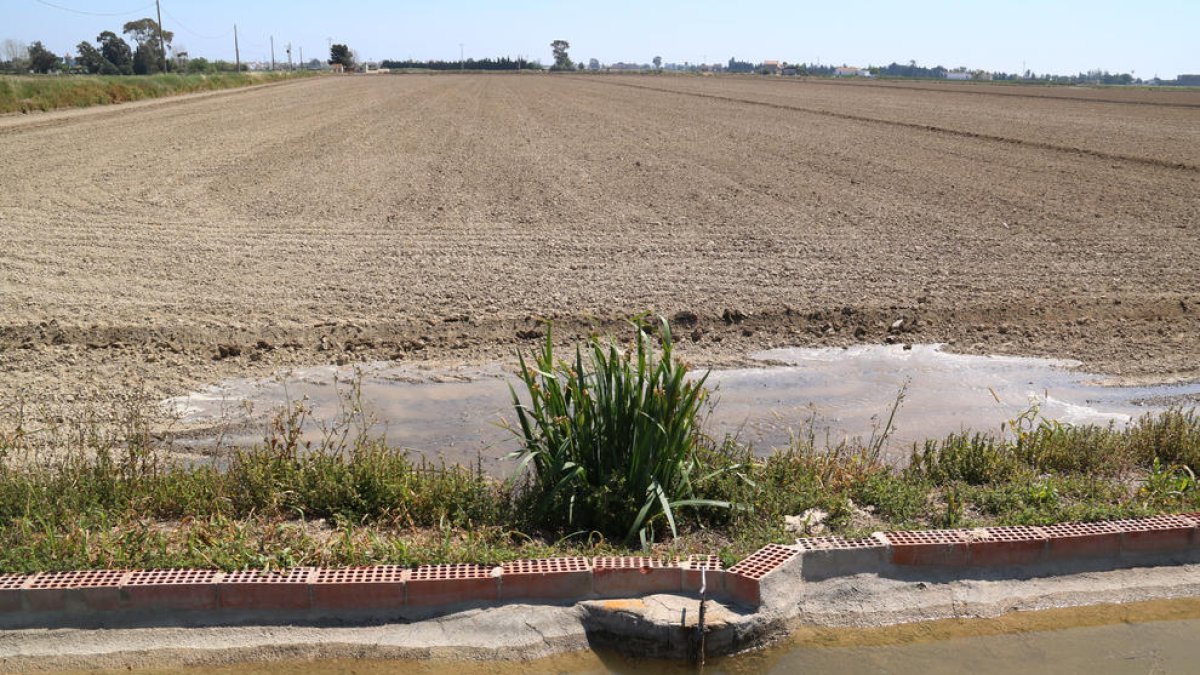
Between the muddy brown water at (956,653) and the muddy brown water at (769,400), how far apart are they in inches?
88.7

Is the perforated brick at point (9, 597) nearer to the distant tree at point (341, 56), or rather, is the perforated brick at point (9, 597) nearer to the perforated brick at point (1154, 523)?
the perforated brick at point (1154, 523)

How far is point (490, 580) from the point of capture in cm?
491

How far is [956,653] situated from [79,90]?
160 ft

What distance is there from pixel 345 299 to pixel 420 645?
6.52 meters

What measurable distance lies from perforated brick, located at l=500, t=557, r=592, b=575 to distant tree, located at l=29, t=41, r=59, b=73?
11801cm

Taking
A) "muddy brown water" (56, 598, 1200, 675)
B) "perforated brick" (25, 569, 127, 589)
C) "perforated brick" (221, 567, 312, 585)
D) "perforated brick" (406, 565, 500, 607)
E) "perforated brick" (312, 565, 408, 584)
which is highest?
"perforated brick" (25, 569, 127, 589)

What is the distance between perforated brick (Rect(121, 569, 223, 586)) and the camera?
478 centimetres

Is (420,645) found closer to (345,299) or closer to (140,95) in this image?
(345,299)

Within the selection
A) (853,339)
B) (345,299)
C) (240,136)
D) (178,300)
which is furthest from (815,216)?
(240,136)

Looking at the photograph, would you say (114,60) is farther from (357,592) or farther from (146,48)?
(357,592)

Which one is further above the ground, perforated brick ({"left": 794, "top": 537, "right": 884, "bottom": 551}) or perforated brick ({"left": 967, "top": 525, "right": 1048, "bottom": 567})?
perforated brick ({"left": 794, "top": 537, "right": 884, "bottom": 551})

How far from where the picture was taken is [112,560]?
500 cm

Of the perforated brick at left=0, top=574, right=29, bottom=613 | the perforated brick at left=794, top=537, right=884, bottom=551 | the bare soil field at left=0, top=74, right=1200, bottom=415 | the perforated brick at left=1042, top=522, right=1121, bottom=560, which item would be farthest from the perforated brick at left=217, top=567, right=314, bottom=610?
the perforated brick at left=1042, top=522, right=1121, bottom=560

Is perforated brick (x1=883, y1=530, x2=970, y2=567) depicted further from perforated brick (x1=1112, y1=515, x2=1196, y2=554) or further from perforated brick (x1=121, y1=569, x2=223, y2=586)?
perforated brick (x1=121, y1=569, x2=223, y2=586)
